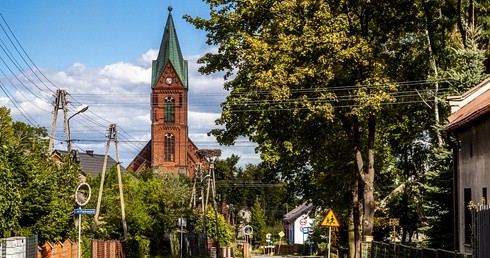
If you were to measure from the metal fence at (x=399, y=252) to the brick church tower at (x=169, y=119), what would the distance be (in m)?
112

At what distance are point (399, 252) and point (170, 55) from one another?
123 metres

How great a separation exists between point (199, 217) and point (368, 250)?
46.8m

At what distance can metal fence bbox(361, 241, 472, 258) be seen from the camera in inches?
771

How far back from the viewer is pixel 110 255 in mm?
45281

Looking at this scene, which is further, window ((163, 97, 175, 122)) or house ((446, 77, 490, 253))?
window ((163, 97, 175, 122))

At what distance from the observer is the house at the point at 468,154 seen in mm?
22781

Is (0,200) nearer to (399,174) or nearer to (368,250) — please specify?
(368,250)

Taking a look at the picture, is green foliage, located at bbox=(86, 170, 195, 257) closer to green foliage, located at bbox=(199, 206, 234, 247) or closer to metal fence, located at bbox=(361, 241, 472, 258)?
green foliage, located at bbox=(199, 206, 234, 247)

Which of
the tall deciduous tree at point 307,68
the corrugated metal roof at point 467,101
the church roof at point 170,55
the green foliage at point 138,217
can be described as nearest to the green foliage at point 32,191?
the tall deciduous tree at point 307,68

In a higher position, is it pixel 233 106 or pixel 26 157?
pixel 233 106

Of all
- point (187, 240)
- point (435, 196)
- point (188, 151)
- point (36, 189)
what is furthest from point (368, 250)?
point (188, 151)

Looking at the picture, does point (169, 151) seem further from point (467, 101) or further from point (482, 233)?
point (482, 233)

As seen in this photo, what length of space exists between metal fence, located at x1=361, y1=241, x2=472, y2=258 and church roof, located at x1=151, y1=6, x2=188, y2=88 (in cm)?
11198

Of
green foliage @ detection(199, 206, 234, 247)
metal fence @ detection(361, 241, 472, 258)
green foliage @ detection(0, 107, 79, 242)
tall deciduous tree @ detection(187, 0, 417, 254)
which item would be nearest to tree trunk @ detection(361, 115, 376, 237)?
tall deciduous tree @ detection(187, 0, 417, 254)
